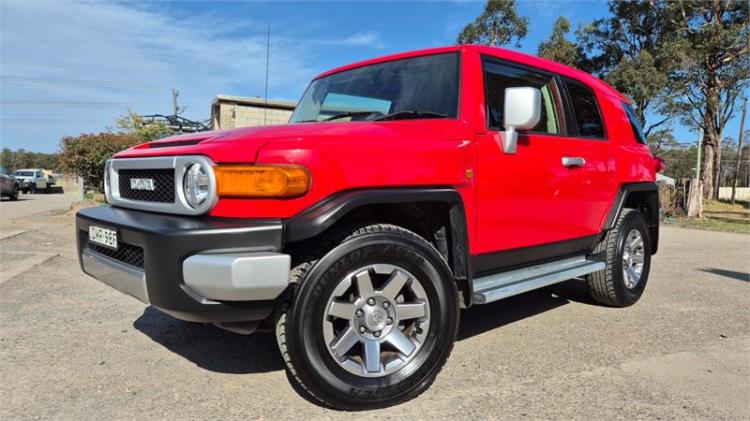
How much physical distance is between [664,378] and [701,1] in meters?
23.1

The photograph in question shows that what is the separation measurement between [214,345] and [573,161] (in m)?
2.75

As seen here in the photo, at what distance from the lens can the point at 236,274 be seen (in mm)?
2154

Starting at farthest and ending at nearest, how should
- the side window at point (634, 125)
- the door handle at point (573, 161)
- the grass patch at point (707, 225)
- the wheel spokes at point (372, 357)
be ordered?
1. the grass patch at point (707, 225)
2. the side window at point (634, 125)
3. the door handle at point (573, 161)
4. the wheel spokes at point (372, 357)

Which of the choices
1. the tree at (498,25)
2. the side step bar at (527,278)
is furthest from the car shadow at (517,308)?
the tree at (498,25)

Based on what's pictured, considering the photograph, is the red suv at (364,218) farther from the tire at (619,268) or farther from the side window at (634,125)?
the side window at (634,125)

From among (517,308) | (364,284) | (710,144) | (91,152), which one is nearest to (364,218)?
(364,284)

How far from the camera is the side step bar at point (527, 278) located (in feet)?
9.95

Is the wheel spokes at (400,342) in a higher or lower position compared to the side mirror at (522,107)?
lower

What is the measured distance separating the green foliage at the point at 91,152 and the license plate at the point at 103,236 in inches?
458

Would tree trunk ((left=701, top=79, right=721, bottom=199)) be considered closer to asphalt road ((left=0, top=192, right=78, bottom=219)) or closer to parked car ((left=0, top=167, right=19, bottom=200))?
asphalt road ((left=0, top=192, right=78, bottom=219))

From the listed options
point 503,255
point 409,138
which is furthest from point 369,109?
point 503,255

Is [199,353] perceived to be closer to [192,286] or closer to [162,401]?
[162,401]

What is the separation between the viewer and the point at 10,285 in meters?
5.02

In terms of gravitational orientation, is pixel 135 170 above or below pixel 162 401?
above
